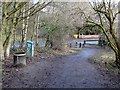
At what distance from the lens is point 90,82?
7215 mm

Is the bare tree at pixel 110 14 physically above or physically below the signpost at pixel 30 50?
above

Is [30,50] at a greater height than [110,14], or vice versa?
[110,14]

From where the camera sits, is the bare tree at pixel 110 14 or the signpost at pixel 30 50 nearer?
the bare tree at pixel 110 14

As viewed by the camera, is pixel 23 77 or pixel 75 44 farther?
pixel 75 44

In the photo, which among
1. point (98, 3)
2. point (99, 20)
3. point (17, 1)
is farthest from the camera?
point (99, 20)

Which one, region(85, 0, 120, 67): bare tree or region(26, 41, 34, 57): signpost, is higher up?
region(85, 0, 120, 67): bare tree

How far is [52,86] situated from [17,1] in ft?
14.9

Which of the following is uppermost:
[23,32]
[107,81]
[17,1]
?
[17,1]

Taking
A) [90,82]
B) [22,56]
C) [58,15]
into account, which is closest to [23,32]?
[58,15]

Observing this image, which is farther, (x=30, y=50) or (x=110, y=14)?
(x=30, y=50)

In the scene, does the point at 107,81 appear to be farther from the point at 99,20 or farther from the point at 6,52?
the point at 6,52

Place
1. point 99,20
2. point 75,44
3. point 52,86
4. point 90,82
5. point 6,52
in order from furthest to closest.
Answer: point 75,44 → point 6,52 → point 99,20 → point 90,82 → point 52,86

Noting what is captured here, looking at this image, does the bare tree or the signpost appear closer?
the bare tree

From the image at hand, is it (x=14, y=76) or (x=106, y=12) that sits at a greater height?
(x=106, y=12)
